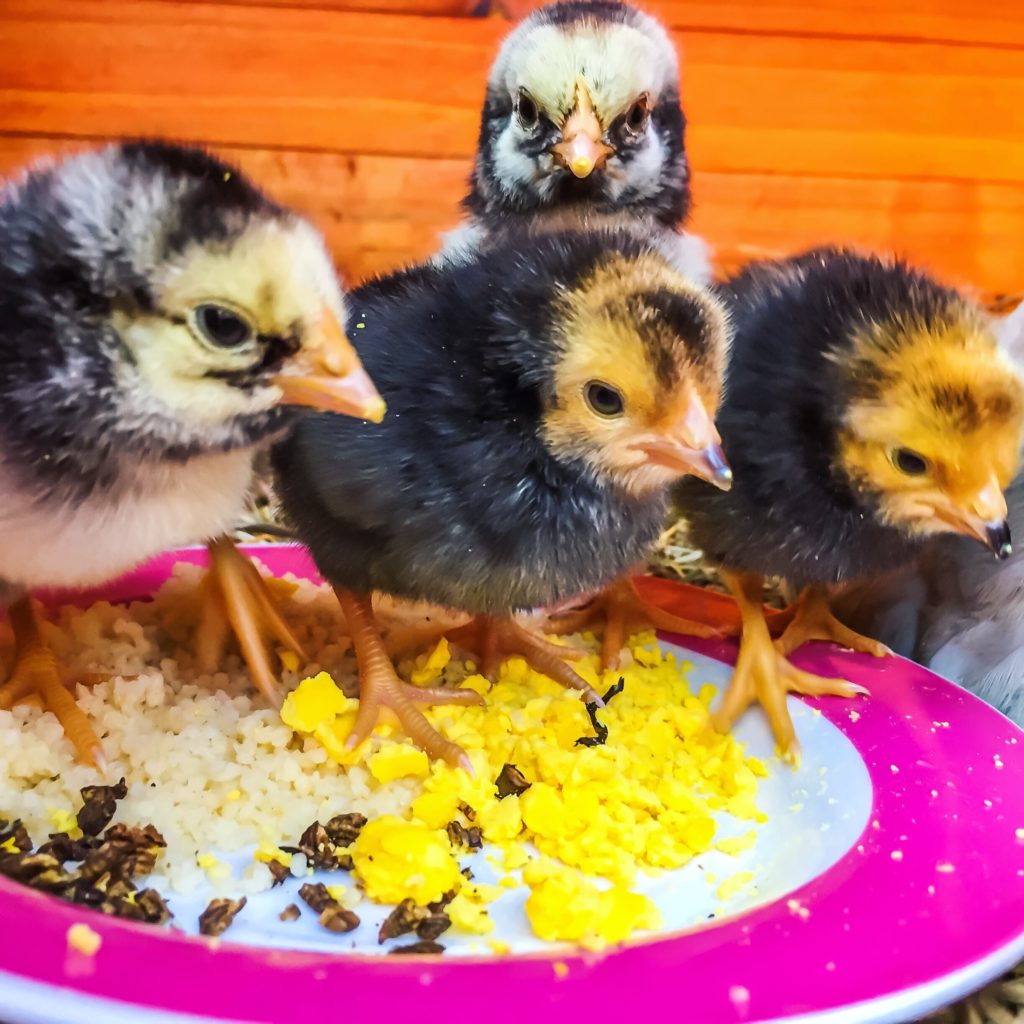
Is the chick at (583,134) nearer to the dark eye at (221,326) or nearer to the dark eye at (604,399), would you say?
the dark eye at (604,399)

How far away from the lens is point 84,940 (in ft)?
2.64

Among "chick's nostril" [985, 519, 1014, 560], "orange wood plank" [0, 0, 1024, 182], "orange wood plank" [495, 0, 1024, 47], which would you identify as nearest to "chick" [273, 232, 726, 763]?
"chick's nostril" [985, 519, 1014, 560]

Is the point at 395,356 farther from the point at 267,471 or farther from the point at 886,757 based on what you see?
the point at 886,757

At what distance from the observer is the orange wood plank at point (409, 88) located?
6.16 feet

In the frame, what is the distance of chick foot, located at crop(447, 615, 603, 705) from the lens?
→ 135 cm

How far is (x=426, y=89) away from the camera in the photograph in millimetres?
2016

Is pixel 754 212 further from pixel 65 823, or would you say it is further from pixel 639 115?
pixel 65 823

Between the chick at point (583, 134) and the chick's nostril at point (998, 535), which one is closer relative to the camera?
the chick's nostril at point (998, 535)

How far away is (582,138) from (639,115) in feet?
0.53

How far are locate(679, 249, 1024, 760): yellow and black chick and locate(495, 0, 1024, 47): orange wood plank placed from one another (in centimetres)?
88

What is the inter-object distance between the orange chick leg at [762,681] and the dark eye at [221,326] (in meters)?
0.77

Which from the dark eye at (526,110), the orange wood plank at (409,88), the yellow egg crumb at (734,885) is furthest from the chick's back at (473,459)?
the orange wood plank at (409,88)

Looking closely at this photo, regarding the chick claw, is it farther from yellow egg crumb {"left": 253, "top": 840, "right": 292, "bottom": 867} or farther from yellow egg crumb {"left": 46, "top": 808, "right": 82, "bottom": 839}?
yellow egg crumb {"left": 46, "top": 808, "right": 82, "bottom": 839}

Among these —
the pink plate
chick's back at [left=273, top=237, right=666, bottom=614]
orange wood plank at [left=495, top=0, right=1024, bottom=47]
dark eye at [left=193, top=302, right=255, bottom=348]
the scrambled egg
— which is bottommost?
the scrambled egg
